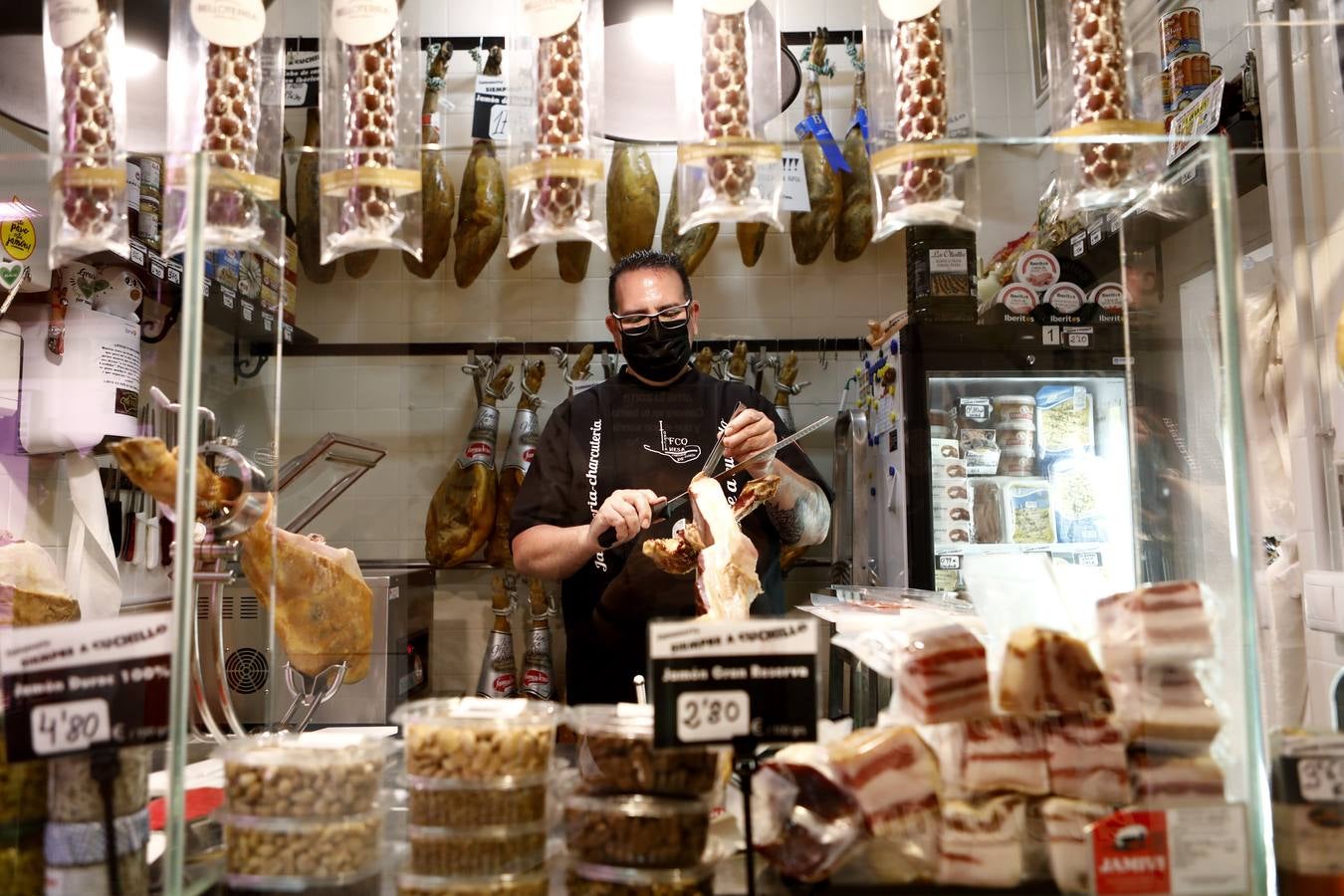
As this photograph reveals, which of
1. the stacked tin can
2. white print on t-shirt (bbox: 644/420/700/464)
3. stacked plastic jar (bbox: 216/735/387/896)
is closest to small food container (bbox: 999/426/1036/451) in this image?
the stacked tin can

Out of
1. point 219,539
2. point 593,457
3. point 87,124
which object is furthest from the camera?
point 593,457

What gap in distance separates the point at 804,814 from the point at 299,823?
602 millimetres

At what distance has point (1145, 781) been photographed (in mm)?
1185

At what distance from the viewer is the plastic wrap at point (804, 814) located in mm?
1176

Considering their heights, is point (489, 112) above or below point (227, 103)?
above

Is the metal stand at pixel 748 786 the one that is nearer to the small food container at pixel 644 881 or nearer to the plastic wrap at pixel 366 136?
the small food container at pixel 644 881

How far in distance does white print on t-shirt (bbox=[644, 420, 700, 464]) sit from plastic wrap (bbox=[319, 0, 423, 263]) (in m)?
1.13

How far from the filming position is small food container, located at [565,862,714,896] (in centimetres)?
115

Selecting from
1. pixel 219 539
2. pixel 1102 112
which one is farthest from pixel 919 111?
pixel 219 539

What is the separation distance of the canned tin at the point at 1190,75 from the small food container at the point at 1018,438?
47.0 inches

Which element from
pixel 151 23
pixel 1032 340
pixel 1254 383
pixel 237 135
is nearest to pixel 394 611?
pixel 151 23

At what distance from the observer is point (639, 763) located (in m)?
1.19

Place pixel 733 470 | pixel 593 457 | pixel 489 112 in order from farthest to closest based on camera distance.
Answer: pixel 489 112, pixel 593 457, pixel 733 470

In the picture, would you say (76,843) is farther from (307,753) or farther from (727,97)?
(727,97)
